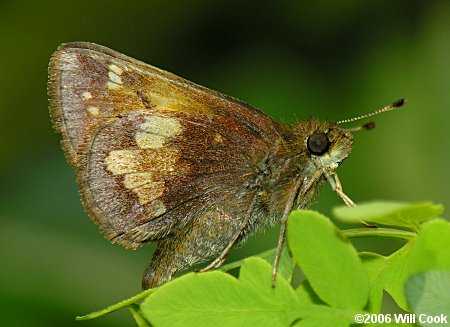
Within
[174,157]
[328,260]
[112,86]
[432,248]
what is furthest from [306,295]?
[112,86]

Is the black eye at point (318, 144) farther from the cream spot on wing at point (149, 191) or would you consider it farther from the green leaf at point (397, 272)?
the green leaf at point (397, 272)

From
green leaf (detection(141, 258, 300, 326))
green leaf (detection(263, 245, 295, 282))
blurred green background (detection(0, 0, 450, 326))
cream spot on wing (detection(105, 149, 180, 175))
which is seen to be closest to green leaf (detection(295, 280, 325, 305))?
green leaf (detection(141, 258, 300, 326))

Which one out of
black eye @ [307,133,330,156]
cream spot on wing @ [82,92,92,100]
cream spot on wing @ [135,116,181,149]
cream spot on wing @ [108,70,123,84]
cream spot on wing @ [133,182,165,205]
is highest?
cream spot on wing @ [108,70,123,84]

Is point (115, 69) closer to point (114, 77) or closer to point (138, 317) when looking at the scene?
point (114, 77)

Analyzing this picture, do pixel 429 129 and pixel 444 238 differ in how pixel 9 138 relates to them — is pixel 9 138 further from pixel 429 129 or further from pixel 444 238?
pixel 444 238

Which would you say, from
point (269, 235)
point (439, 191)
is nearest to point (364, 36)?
point (439, 191)

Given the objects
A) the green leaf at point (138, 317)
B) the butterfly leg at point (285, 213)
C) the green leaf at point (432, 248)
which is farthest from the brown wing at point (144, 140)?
the green leaf at point (432, 248)

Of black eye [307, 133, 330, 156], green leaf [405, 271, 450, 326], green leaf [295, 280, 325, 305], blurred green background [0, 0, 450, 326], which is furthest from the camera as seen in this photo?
blurred green background [0, 0, 450, 326]

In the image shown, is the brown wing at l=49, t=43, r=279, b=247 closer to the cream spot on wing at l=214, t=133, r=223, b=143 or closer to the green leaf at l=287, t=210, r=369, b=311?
the cream spot on wing at l=214, t=133, r=223, b=143
